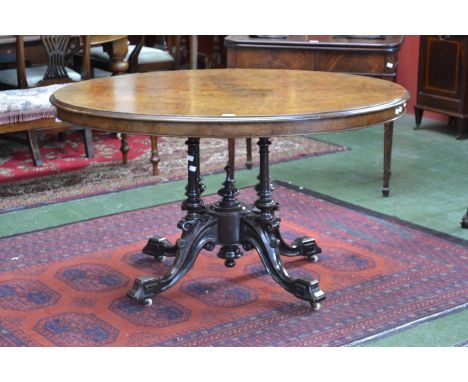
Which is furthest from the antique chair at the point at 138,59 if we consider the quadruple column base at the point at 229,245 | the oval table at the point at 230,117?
the quadruple column base at the point at 229,245

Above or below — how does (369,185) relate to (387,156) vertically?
below

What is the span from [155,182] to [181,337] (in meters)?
2.13

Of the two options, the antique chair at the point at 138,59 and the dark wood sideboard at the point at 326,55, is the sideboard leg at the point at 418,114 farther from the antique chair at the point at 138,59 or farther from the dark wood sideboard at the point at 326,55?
the antique chair at the point at 138,59

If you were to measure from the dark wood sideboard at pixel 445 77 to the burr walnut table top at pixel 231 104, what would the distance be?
2.56m

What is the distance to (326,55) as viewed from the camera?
4727 mm

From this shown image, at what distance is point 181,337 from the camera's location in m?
3.14

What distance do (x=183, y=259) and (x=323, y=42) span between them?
1.73 metres

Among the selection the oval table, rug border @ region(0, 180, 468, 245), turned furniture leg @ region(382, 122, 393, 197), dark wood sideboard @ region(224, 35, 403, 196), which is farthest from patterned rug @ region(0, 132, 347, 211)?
the oval table

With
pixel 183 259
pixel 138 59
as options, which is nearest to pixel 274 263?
pixel 183 259

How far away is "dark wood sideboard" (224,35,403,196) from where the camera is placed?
15.1ft

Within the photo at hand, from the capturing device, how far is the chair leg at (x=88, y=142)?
567 cm

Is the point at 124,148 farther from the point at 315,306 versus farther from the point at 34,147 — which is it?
the point at 315,306

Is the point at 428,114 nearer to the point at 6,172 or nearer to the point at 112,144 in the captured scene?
the point at 112,144

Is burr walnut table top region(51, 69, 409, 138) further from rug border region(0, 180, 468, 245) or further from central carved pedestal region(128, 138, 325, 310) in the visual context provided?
rug border region(0, 180, 468, 245)
